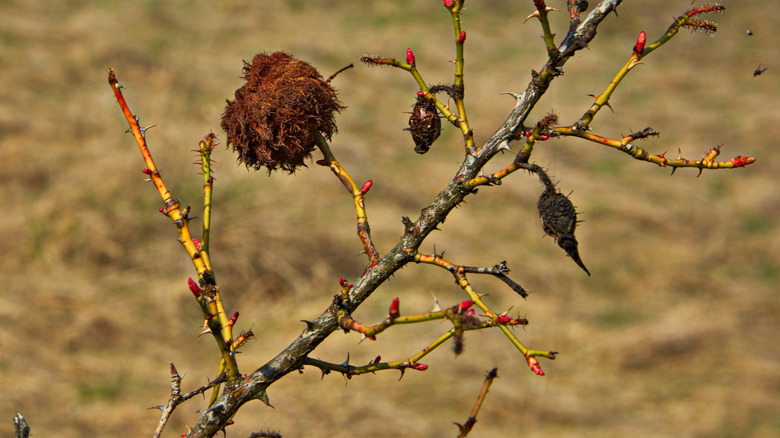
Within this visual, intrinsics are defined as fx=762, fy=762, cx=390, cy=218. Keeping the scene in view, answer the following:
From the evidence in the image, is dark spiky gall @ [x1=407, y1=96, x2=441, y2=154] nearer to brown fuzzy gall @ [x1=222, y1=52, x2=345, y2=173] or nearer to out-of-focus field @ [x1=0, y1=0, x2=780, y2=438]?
brown fuzzy gall @ [x1=222, y1=52, x2=345, y2=173]

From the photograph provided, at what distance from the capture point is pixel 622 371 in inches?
327

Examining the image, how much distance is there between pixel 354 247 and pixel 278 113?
6.89m

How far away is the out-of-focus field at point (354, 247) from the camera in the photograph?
7555 mm

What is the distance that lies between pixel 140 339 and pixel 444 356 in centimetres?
311

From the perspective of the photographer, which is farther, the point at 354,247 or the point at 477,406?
the point at 354,247

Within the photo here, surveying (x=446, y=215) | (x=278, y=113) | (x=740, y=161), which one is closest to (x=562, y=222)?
(x=446, y=215)

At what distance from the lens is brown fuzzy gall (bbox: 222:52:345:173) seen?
2.01 meters

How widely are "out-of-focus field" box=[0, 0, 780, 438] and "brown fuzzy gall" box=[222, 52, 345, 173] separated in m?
5.39

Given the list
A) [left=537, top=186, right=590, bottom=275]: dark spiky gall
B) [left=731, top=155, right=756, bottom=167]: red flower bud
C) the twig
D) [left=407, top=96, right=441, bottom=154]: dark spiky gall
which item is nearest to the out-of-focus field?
[left=407, top=96, right=441, bottom=154]: dark spiky gall

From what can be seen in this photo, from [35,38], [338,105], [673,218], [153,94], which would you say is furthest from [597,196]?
[338,105]

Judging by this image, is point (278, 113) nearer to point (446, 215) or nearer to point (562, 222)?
point (446, 215)

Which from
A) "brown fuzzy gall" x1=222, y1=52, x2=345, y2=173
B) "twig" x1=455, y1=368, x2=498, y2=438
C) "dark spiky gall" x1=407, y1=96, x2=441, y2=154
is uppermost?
"dark spiky gall" x1=407, y1=96, x2=441, y2=154

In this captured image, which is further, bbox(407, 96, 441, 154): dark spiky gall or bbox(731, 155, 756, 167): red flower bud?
bbox(407, 96, 441, 154): dark spiky gall

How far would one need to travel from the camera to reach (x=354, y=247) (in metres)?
8.86
